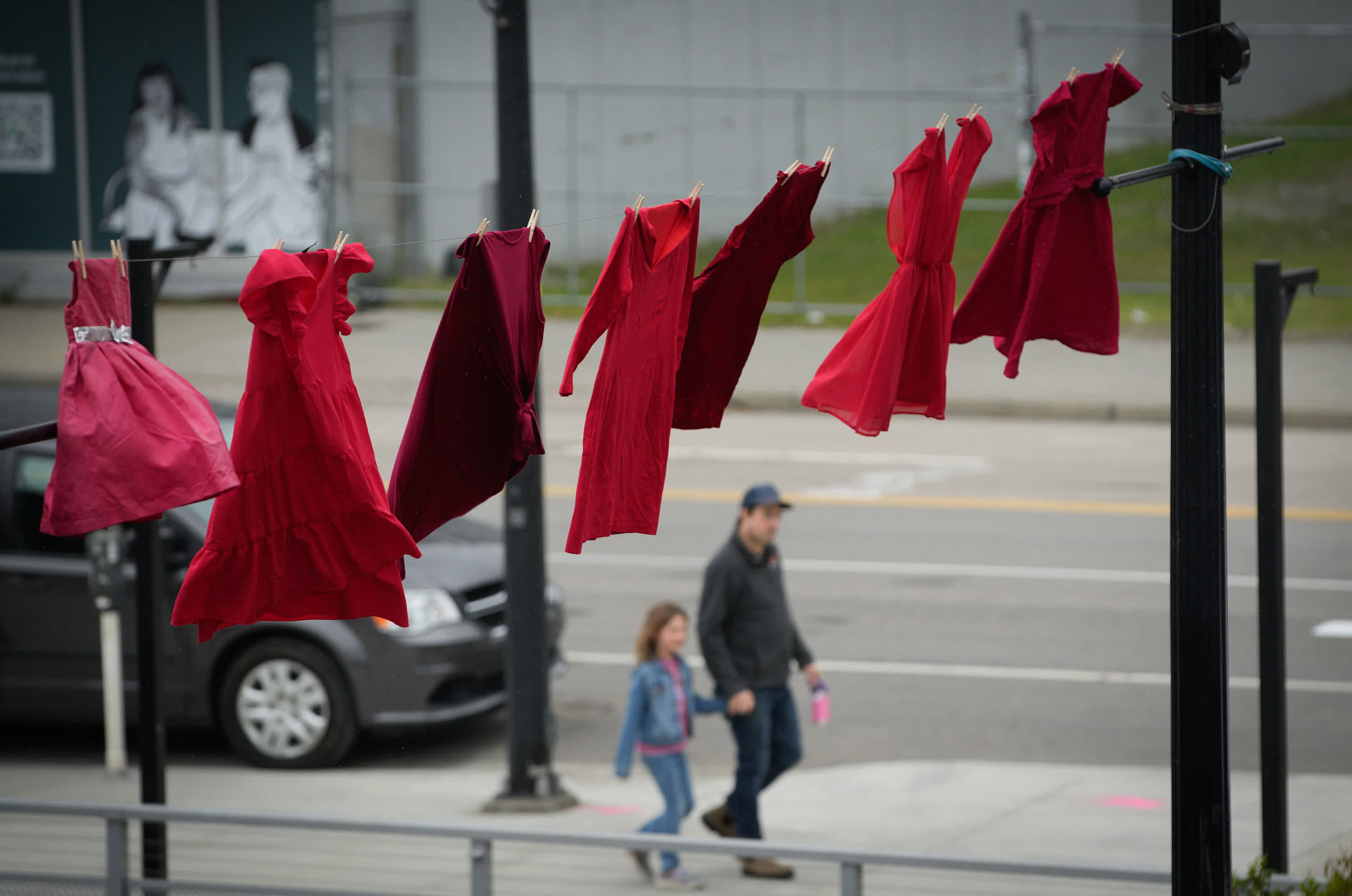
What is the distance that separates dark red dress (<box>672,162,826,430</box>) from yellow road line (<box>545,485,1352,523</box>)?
32.4ft

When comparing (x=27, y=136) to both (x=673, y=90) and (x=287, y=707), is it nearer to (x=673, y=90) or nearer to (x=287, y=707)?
(x=673, y=90)

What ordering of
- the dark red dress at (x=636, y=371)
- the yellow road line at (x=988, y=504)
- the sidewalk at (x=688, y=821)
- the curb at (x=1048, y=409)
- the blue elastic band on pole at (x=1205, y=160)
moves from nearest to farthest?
the blue elastic band on pole at (x=1205, y=160), the dark red dress at (x=636, y=371), the sidewalk at (x=688, y=821), the yellow road line at (x=988, y=504), the curb at (x=1048, y=409)

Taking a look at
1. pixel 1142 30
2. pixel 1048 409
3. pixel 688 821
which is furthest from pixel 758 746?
pixel 1142 30

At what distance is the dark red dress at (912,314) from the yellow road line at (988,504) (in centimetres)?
987

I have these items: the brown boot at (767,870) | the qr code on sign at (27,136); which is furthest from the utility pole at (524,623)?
the qr code on sign at (27,136)

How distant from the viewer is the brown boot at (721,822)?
7047 millimetres

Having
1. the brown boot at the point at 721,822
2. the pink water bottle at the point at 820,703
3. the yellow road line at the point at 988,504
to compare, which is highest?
the yellow road line at the point at 988,504

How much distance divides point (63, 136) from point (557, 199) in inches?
283

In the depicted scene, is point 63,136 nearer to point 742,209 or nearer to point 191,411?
point 742,209

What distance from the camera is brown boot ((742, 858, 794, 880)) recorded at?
6750 millimetres

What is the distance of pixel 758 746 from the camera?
6922mm

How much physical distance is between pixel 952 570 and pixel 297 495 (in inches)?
355

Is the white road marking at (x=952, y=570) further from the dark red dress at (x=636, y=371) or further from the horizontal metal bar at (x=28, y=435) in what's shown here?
the horizontal metal bar at (x=28, y=435)

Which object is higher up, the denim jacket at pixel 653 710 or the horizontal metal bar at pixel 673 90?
the horizontal metal bar at pixel 673 90
